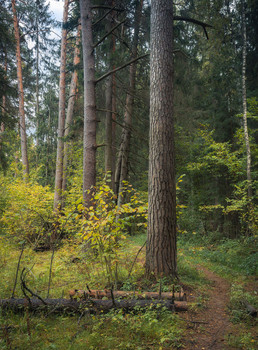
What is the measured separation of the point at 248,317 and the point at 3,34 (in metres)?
10.2

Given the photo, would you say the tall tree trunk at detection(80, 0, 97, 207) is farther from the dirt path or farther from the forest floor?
the dirt path

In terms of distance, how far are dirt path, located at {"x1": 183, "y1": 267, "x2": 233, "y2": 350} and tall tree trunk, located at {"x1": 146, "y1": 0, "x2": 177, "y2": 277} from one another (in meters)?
0.90

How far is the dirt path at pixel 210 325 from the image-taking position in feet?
9.66

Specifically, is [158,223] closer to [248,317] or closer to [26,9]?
[248,317]

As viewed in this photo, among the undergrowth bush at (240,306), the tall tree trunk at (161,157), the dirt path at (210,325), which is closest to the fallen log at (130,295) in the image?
the dirt path at (210,325)

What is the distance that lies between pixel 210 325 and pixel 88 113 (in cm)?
578

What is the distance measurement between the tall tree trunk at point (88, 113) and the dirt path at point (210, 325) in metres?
3.79

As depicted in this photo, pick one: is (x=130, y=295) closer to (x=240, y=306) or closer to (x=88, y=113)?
(x=240, y=306)

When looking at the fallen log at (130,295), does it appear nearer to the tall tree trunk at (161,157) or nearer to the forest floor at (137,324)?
the forest floor at (137,324)

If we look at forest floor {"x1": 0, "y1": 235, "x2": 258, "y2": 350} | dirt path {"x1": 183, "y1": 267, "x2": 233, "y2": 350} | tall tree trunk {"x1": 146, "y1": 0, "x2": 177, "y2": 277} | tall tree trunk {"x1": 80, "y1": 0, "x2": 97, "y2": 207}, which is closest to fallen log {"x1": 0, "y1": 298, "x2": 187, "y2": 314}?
forest floor {"x1": 0, "y1": 235, "x2": 258, "y2": 350}

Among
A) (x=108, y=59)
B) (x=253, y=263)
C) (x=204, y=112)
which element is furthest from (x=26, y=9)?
(x=253, y=263)

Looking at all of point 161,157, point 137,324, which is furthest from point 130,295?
point 161,157

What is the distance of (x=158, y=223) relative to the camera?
4699 millimetres

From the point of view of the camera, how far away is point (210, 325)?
3.48 meters
